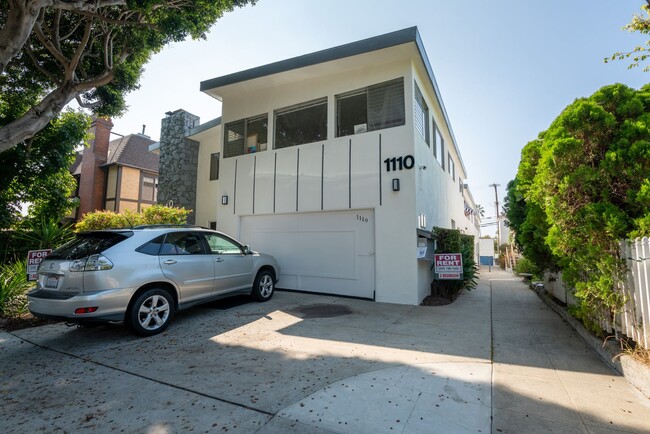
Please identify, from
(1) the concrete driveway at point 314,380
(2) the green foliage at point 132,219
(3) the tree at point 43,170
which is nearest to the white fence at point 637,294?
(1) the concrete driveway at point 314,380

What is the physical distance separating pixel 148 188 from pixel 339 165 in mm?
16489

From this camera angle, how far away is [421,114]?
8156mm

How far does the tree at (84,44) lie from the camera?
5.75 meters

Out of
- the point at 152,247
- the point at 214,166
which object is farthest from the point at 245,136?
the point at 152,247

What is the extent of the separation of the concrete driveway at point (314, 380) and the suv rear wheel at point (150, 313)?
6.4 inches

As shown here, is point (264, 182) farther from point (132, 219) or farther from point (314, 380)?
point (314, 380)

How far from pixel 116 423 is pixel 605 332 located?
535cm

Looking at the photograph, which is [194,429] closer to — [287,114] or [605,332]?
[605,332]

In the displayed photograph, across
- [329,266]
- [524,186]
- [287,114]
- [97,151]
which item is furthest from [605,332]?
[97,151]

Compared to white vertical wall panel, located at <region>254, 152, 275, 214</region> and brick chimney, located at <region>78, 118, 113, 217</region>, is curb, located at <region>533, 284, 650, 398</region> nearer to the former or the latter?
white vertical wall panel, located at <region>254, 152, 275, 214</region>

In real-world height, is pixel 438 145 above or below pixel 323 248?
above

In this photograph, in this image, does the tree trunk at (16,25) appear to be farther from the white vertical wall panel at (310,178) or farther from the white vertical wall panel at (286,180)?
the white vertical wall panel at (310,178)

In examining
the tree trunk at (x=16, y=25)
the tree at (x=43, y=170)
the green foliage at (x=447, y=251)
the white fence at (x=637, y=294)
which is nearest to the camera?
the white fence at (x=637, y=294)

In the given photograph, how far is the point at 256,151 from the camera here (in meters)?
9.33
